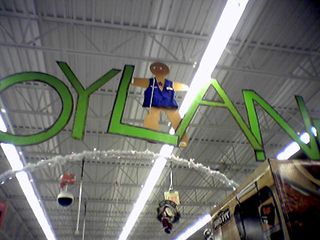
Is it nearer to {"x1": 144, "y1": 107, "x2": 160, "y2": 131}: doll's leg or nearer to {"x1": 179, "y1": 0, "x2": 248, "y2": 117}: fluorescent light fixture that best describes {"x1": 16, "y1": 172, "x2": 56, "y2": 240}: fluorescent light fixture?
{"x1": 144, "y1": 107, "x2": 160, "y2": 131}: doll's leg

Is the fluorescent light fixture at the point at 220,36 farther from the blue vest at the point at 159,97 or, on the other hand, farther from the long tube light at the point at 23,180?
the long tube light at the point at 23,180

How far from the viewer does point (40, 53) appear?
662 cm

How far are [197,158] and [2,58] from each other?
6888mm

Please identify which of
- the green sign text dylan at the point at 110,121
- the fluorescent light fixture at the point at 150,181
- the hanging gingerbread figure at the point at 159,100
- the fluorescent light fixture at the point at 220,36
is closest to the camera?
the green sign text dylan at the point at 110,121

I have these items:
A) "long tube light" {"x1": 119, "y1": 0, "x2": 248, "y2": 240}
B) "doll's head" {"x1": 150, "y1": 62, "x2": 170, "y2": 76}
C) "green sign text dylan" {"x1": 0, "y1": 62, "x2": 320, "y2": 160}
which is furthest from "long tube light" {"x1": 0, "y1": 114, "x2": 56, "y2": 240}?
"long tube light" {"x1": 119, "y1": 0, "x2": 248, "y2": 240}

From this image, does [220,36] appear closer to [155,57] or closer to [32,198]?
[155,57]

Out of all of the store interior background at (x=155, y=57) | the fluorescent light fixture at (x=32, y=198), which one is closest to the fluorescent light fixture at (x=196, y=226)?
the store interior background at (x=155, y=57)

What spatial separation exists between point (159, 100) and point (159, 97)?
66 mm

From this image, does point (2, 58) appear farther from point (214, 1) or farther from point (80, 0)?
point (214, 1)

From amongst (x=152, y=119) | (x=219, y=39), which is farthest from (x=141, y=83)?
(x=219, y=39)

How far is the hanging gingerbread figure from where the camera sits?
450 centimetres

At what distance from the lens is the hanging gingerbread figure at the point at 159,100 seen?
4.50m

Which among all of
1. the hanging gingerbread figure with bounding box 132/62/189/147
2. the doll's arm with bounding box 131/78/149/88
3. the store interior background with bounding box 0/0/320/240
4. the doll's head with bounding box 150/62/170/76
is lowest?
the hanging gingerbread figure with bounding box 132/62/189/147

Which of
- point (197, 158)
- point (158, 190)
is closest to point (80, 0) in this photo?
point (197, 158)
